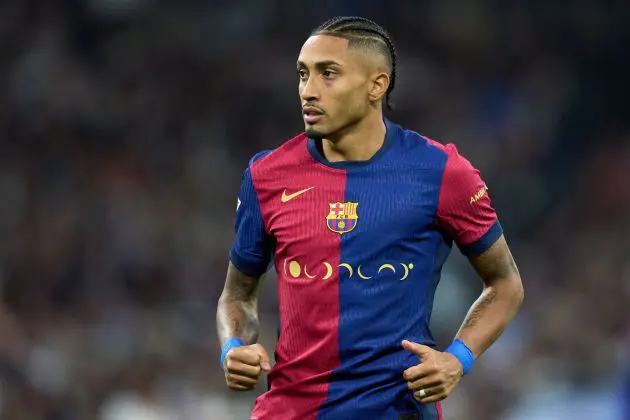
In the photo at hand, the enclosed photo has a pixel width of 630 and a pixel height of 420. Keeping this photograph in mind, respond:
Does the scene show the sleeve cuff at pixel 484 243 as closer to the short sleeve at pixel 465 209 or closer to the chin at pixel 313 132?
the short sleeve at pixel 465 209

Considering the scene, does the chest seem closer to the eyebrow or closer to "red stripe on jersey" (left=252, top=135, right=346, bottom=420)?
"red stripe on jersey" (left=252, top=135, right=346, bottom=420)

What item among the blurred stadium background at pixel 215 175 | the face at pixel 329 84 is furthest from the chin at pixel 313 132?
the blurred stadium background at pixel 215 175

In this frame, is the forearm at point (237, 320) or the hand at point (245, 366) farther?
the forearm at point (237, 320)

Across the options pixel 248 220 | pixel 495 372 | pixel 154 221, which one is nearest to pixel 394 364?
pixel 248 220

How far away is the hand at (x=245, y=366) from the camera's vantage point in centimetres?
380

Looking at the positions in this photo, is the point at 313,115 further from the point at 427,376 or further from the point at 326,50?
the point at 427,376

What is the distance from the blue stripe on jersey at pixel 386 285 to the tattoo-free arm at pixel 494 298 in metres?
0.15

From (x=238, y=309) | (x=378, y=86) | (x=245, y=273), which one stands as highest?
(x=378, y=86)

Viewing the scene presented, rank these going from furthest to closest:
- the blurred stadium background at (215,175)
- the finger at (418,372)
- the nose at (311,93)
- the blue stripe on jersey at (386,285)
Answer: the blurred stadium background at (215,175) < the nose at (311,93) < the blue stripe on jersey at (386,285) < the finger at (418,372)

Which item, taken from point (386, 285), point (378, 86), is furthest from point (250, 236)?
point (378, 86)

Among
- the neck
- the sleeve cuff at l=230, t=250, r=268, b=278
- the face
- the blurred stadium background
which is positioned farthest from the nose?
the blurred stadium background

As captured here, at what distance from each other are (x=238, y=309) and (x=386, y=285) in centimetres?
63

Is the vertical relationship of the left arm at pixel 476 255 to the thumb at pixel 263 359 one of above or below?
above

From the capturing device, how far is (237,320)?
4301 mm
